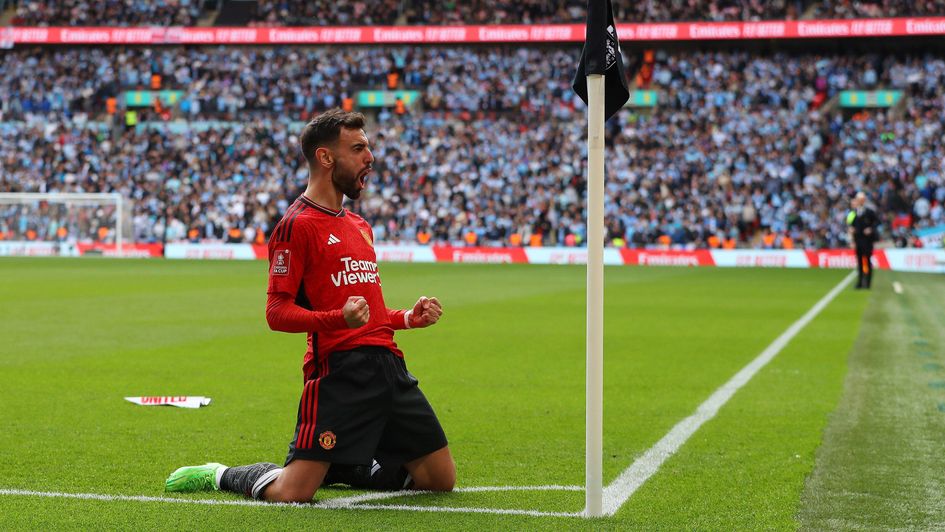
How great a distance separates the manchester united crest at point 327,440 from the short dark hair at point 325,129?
1.28 m

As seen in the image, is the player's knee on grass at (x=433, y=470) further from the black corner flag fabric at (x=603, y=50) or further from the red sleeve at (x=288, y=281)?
the black corner flag fabric at (x=603, y=50)

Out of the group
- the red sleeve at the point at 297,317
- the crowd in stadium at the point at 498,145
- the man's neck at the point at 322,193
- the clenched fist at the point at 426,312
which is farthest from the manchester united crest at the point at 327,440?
the crowd in stadium at the point at 498,145

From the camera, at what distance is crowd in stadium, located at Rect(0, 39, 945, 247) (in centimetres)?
3938

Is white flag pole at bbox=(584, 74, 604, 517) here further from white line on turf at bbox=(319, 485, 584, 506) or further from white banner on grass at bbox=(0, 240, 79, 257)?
white banner on grass at bbox=(0, 240, 79, 257)

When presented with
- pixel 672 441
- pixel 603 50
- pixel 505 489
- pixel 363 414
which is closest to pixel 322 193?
pixel 363 414

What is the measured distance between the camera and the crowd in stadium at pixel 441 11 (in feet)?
148

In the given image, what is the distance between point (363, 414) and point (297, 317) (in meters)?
0.54

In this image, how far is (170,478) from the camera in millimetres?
5664

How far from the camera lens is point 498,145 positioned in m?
44.8

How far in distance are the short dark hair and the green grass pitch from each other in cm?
169

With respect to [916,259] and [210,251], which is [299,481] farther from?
[210,251]

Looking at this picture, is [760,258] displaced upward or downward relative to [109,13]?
downward

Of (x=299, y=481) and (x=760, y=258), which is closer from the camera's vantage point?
(x=299, y=481)

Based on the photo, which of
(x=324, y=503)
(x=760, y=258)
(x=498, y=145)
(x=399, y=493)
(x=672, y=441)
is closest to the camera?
(x=324, y=503)
